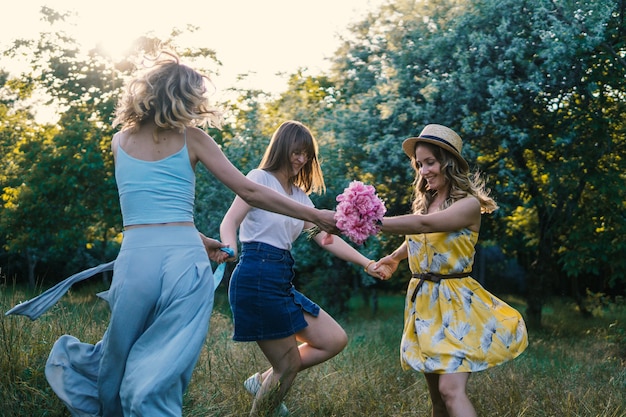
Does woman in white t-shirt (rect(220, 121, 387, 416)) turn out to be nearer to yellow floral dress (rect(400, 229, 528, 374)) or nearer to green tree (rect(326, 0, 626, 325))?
yellow floral dress (rect(400, 229, 528, 374))

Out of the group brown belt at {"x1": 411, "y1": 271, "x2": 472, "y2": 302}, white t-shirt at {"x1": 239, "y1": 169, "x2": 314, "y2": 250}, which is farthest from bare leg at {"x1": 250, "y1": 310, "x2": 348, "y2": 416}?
brown belt at {"x1": 411, "y1": 271, "x2": 472, "y2": 302}

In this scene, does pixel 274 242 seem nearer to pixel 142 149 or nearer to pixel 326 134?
pixel 142 149

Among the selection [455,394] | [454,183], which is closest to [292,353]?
[455,394]

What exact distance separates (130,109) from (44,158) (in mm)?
15455

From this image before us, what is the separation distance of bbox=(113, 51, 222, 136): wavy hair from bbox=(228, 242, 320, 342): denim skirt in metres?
1.43

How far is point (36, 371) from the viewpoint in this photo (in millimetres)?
5102

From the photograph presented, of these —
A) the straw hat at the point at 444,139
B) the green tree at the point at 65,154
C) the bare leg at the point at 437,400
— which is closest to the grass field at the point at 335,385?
the bare leg at the point at 437,400

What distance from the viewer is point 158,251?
12.0ft

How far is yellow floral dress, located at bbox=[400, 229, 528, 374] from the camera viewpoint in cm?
442

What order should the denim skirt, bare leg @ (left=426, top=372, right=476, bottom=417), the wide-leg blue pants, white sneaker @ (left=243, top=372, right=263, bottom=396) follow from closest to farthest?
the wide-leg blue pants
bare leg @ (left=426, top=372, right=476, bottom=417)
the denim skirt
white sneaker @ (left=243, top=372, right=263, bottom=396)

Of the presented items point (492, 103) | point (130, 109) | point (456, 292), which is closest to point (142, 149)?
point (130, 109)

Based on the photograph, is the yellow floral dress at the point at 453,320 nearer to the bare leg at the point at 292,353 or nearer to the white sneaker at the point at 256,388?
the bare leg at the point at 292,353

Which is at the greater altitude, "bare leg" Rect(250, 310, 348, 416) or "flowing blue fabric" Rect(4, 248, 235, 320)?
"flowing blue fabric" Rect(4, 248, 235, 320)

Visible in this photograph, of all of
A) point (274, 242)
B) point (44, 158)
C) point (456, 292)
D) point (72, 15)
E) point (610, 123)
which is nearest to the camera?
point (456, 292)
